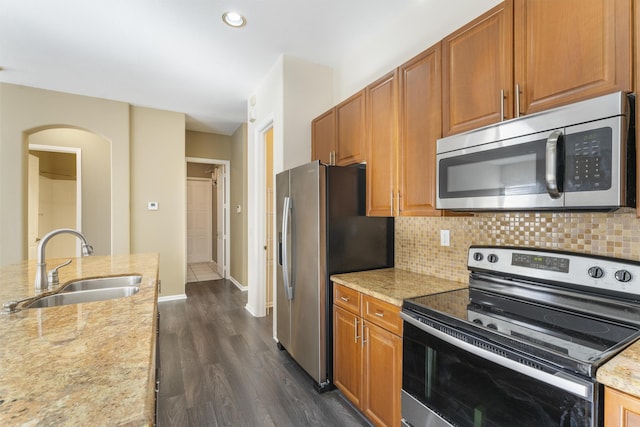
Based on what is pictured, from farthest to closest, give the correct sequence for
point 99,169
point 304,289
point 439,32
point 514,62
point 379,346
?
point 99,169, point 304,289, point 439,32, point 379,346, point 514,62

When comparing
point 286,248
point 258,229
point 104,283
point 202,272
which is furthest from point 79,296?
point 202,272

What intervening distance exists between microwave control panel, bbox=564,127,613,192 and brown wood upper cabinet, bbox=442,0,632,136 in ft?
0.55

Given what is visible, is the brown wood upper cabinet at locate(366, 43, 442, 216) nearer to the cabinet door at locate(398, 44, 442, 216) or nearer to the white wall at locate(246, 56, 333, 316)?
the cabinet door at locate(398, 44, 442, 216)

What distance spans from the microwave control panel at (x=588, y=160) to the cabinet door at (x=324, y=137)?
173 centimetres

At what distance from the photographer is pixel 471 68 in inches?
59.6

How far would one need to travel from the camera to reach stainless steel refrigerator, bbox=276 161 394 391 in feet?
7.06

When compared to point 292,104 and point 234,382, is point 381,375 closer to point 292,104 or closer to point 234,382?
point 234,382

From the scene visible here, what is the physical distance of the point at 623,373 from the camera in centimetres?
80

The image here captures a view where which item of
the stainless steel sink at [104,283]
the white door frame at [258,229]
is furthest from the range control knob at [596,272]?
the white door frame at [258,229]

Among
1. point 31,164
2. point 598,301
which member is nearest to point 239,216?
point 31,164

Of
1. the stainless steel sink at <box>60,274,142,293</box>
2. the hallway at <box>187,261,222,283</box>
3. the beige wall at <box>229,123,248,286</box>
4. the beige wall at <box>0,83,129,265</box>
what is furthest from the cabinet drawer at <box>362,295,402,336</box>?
the hallway at <box>187,261,222,283</box>

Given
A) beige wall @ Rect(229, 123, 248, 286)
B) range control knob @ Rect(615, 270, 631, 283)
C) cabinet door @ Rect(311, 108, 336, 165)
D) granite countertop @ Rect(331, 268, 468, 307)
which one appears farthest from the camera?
beige wall @ Rect(229, 123, 248, 286)

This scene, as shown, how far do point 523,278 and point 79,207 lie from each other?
5616 millimetres

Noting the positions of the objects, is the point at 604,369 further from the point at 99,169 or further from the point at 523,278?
the point at 99,169
